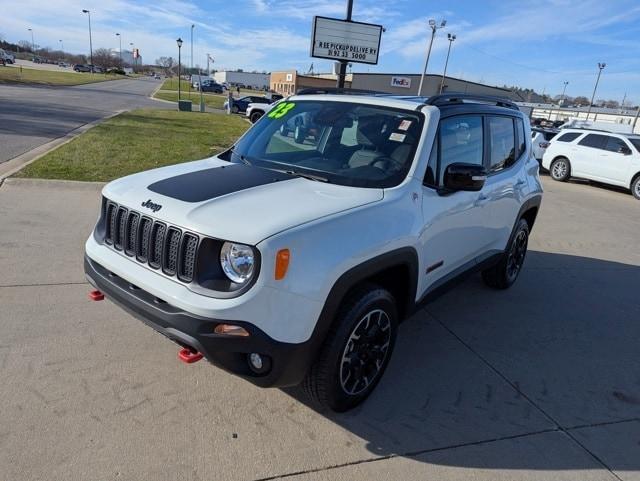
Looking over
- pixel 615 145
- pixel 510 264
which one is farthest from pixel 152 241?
pixel 615 145

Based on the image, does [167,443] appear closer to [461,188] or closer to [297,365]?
[297,365]

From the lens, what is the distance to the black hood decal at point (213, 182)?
273 centimetres

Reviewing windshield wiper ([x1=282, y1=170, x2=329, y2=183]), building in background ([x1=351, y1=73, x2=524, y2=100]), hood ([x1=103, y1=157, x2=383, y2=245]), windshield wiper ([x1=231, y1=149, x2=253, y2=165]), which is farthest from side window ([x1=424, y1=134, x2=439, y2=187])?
building in background ([x1=351, y1=73, x2=524, y2=100])

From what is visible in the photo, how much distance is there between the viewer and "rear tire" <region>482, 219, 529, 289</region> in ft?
16.5

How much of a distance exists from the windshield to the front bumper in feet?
3.95

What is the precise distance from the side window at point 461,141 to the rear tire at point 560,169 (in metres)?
13.3

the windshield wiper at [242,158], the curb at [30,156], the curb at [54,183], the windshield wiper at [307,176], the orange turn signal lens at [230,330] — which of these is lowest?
the curb at [30,156]

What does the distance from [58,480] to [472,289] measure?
4247 millimetres

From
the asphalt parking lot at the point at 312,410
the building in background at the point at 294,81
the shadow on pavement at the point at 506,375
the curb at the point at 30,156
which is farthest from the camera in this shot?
the building in background at the point at 294,81

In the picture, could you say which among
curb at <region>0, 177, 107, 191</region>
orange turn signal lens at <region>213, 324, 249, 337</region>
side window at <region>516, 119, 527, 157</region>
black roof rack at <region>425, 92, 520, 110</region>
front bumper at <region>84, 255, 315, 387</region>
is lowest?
curb at <region>0, 177, 107, 191</region>

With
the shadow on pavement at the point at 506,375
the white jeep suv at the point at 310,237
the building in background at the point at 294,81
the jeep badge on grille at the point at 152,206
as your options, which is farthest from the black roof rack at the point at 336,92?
the building in background at the point at 294,81

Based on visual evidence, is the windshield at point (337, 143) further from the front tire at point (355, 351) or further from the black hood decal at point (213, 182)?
the front tire at point (355, 351)

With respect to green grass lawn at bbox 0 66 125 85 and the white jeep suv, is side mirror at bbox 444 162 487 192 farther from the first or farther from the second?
green grass lawn at bbox 0 66 125 85

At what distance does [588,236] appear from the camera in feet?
27.1
